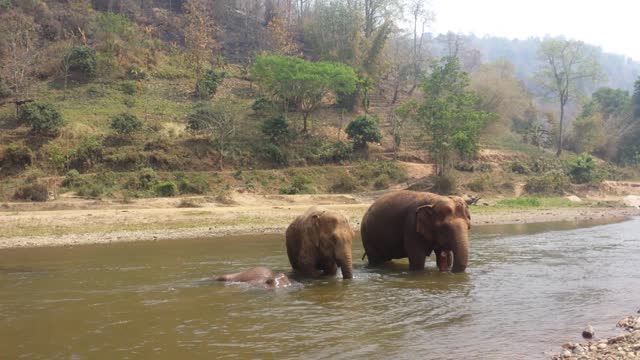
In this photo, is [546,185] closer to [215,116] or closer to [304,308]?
[215,116]

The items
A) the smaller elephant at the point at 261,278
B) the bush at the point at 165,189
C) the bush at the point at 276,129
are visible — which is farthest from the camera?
the bush at the point at 276,129

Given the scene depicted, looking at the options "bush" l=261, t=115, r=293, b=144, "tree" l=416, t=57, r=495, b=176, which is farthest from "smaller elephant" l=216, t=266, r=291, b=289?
"bush" l=261, t=115, r=293, b=144

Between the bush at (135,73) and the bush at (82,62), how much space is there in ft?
12.6

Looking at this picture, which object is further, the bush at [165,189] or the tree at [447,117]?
the tree at [447,117]

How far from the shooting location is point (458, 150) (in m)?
51.5

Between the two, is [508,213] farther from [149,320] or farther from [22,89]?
[22,89]

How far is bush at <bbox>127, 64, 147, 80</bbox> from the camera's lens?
65.4 m

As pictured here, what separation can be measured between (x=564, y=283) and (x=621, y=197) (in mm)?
43880

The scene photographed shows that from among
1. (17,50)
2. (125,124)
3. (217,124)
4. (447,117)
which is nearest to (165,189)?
(125,124)

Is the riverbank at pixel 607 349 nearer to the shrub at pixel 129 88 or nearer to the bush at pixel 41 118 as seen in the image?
the bush at pixel 41 118

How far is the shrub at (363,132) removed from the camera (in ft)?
186

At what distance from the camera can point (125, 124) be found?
5003 centimetres

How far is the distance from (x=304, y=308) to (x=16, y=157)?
39.7 meters

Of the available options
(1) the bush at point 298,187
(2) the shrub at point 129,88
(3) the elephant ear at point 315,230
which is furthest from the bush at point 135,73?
(3) the elephant ear at point 315,230
